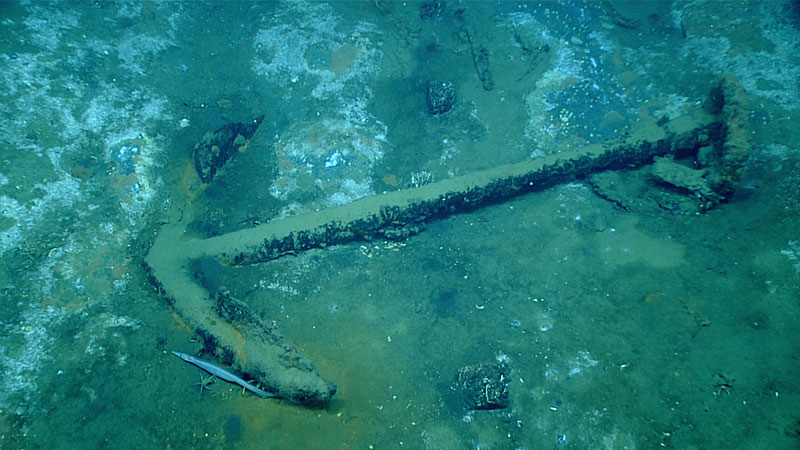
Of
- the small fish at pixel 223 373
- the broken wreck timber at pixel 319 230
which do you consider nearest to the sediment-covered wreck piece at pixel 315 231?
the broken wreck timber at pixel 319 230

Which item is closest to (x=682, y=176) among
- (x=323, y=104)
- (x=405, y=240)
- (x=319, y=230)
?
(x=405, y=240)

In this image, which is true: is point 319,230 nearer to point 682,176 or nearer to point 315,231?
point 315,231

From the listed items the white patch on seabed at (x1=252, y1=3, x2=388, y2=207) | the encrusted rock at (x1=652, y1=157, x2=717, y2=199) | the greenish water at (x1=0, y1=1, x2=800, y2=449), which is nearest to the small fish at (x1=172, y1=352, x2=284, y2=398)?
the greenish water at (x1=0, y1=1, x2=800, y2=449)

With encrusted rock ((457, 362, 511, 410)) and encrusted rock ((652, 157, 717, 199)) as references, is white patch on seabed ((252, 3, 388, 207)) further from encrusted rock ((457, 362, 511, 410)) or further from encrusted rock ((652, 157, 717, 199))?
encrusted rock ((652, 157, 717, 199))

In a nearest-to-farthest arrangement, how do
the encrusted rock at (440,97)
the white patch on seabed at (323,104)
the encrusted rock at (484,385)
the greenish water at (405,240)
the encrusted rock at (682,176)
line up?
the greenish water at (405,240) < the encrusted rock at (484,385) < the encrusted rock at (682,176) < the white patch on seabed at (323,104) < the encrusted rock at (440,97)

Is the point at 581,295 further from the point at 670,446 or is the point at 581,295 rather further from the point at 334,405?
the point at 334,405

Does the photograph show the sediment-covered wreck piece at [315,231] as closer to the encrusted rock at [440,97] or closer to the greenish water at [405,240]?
the greenish water at [405,240]
